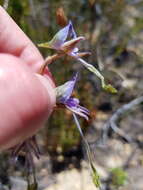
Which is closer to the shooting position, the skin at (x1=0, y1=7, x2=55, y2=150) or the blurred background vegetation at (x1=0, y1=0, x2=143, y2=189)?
the skin at (x1=0, y1=7, x2=55, y2=150)

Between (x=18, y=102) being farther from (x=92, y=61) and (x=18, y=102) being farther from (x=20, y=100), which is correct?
(x=92, y=61)

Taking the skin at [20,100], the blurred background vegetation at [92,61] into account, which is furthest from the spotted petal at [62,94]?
the blurred background vegetation at [92,61]

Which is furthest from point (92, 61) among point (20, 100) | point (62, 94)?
point (20, 100)

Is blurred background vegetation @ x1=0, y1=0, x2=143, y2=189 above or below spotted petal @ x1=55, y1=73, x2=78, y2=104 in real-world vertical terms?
below

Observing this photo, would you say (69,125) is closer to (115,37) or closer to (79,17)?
(79,17)

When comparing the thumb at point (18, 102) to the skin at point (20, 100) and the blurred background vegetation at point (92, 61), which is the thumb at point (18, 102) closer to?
the skin at point (20, 100)

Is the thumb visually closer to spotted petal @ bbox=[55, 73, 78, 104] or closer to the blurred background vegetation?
spotted petal @ bbox=[55, 73, 78, 104]

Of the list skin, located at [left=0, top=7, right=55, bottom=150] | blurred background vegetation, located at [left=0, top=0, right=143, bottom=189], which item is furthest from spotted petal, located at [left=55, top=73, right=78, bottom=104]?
blurred background vegetation, located at [left=0, top=0, right=143, bottom=189]
